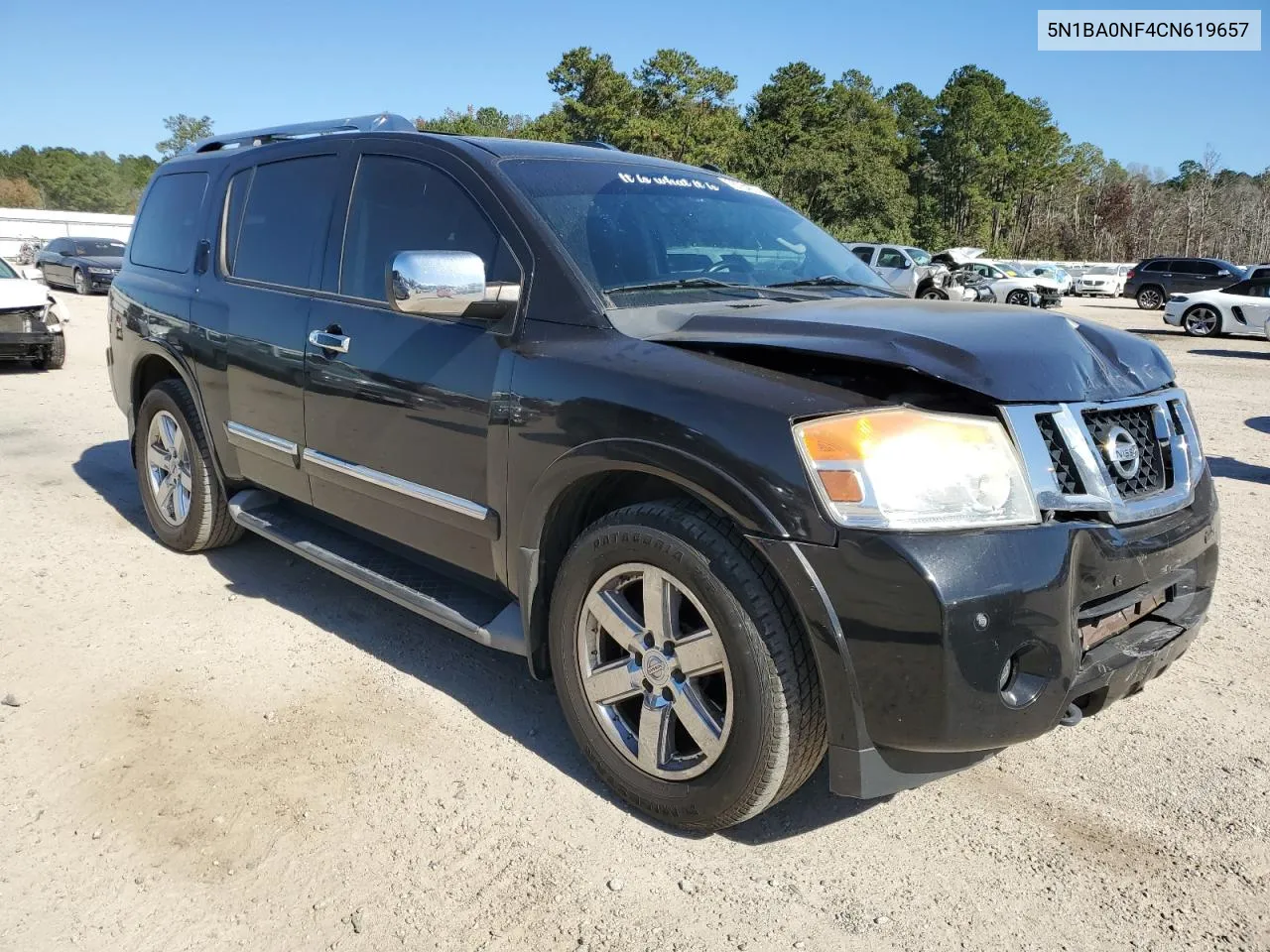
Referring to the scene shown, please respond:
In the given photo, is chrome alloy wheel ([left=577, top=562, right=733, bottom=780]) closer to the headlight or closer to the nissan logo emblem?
the headlight

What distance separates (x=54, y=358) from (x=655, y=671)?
12055 mm

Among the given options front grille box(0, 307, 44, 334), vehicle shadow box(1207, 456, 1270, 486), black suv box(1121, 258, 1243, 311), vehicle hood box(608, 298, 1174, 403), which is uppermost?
black suv box(1121, 258, 1243, 311)

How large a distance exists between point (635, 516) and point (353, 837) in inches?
46.7

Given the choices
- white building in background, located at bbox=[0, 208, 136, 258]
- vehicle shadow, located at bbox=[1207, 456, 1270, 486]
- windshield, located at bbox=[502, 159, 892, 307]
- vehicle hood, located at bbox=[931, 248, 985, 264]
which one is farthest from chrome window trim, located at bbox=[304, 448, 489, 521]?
white building in background, located at bbox=[0, 208, 136, 258]

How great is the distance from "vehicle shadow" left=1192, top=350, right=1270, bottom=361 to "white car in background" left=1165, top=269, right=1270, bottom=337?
190cm

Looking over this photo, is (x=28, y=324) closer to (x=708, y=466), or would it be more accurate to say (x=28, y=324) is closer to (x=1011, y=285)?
(x=708, y=466)

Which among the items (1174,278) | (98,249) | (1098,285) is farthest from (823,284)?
(1098,285)

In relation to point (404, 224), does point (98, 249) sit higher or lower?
higher

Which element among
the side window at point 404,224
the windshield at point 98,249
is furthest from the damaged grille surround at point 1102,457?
the windshield at point 98,249

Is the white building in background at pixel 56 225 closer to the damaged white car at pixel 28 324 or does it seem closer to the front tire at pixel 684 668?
the damaged white car at pixel 28 324

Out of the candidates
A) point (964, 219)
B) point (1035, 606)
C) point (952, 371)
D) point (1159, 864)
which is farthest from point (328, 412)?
point (964, 219)

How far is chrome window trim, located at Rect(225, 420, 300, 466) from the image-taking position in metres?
3.91

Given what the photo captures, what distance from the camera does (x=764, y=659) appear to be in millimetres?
2312

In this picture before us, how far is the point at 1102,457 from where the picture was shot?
2393 millimetres
